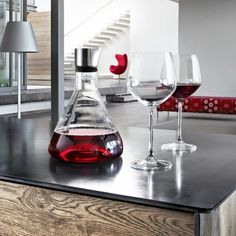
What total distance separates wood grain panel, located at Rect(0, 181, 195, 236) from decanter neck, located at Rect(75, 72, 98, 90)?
0.21 metres

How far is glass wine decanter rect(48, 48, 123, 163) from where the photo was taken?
2.58 feet

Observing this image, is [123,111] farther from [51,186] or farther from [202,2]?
[51,186]

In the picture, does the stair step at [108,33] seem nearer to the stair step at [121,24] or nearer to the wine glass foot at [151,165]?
the stair step at [121,24]

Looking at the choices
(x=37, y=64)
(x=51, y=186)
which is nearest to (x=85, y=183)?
(x=51, y=186)

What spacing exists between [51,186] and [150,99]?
23cm

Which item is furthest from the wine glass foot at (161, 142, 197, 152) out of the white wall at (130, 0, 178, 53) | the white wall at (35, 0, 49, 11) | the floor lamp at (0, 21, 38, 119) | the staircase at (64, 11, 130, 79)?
the white wall at (130, 0, 178, 53)

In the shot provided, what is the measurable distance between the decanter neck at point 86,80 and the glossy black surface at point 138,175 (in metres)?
0.14

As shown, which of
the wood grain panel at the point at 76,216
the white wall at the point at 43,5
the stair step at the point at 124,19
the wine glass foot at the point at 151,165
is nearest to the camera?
the wood grain panel at the point at 76,216

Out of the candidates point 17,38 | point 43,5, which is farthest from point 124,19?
point 17,38

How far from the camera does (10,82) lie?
8.05 meters

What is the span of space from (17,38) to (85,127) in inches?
155

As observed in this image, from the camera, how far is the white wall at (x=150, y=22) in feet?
43.6

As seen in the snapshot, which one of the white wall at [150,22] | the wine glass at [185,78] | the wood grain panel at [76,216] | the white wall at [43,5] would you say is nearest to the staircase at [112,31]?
the white wall at [150,22]

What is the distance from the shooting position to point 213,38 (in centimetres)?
763
